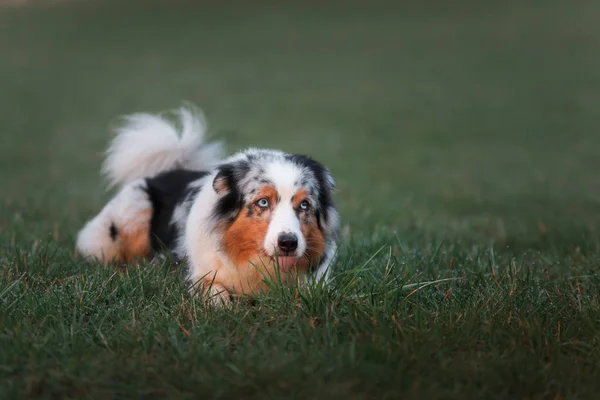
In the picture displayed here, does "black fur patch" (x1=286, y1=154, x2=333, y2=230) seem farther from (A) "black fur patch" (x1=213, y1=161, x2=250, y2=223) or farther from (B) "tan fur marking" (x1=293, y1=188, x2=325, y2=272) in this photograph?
(A) "black fur patch" (x1=213, y1=161, x2=250, y2=223)

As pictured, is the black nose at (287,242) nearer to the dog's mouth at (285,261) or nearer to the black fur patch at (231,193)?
the dog's mouth at (285,261)

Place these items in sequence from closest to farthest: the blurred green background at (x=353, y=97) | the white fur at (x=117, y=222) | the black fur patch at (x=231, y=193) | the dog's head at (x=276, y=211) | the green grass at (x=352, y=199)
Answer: the green grass at (x=352, y=199) < the dog's head at (x=276, y=211) < the black fur patch at (x=231, y=193) < the white fur at (x=117, y=222) < the blurred green background at (x=353, y=97)

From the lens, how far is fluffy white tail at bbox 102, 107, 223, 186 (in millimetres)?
6914

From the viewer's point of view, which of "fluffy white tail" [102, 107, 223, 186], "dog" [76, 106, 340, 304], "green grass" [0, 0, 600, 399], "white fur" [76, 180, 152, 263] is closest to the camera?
"green grass" [0, 0, 600, 399]

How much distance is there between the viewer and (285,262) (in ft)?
15.4

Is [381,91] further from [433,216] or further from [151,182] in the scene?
[151,182]

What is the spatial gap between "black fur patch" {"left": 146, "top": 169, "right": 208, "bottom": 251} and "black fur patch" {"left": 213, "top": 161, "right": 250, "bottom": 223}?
0.93 meters

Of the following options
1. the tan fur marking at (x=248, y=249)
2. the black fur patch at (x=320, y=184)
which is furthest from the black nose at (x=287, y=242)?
the black fur patch at (x=320, y=184)

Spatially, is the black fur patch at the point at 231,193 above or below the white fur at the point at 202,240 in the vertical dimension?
above

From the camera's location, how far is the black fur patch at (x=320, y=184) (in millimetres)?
5023

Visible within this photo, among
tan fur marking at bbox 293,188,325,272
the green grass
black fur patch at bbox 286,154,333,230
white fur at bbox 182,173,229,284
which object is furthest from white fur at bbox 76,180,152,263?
tan fur marking at bbox 293,188,325,272

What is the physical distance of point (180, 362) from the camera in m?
3.60

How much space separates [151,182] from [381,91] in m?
15.8

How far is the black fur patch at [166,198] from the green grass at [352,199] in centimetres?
70
